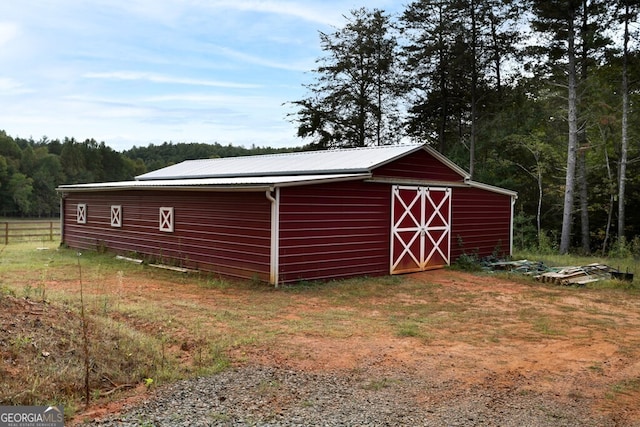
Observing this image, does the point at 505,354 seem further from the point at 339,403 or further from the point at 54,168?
the point at 54,168

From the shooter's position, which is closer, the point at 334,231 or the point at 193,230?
the point at 334,231

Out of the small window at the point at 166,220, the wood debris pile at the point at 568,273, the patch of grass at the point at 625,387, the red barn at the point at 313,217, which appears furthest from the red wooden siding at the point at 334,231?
the patch of grass at the point at 625,387

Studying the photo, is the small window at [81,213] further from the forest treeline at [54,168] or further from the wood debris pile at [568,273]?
the forest treeline at [54,168]

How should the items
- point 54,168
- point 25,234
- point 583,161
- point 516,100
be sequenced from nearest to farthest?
point 583,161
point 25,234
point 516,100
point 54,168

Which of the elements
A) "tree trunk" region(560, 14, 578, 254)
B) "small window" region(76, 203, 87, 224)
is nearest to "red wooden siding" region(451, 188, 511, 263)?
"tree trunk" region(560, 14, 578, 254)

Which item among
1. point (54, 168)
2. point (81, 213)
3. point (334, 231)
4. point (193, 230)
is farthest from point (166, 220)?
point (54, 168)

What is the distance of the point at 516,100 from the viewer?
23.6 metres

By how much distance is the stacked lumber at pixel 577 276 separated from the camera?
34.9 ft

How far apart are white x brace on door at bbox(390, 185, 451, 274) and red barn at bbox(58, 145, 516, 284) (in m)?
0.03

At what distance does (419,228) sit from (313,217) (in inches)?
134

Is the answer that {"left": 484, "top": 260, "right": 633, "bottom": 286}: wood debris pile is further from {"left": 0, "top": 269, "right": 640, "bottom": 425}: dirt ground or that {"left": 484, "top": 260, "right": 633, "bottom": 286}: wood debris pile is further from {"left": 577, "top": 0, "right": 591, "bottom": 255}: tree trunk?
{"left": 577, "top": 0, "right": 591, "bottom": 255}: tree trunk

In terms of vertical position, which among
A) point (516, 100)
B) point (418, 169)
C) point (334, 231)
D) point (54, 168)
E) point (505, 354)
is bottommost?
point (505, 354)

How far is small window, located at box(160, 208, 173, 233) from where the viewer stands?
1240 centimetres

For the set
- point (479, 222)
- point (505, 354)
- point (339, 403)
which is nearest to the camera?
point (339, 403)
